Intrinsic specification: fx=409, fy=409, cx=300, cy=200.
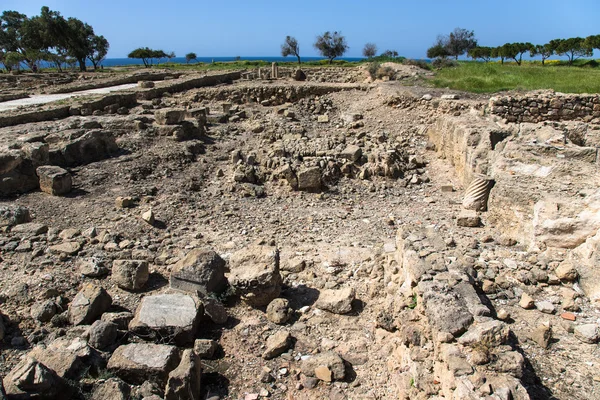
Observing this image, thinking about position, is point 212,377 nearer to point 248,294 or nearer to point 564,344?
point 248,294

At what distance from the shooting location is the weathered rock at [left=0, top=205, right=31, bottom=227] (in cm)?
669

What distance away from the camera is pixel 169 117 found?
12.4m

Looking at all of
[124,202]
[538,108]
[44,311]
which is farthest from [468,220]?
[538,108]

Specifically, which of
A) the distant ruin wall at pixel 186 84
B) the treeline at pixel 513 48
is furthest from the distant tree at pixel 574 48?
the distant ruin wall at pixel 186 84

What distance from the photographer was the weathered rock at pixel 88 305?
463 cm

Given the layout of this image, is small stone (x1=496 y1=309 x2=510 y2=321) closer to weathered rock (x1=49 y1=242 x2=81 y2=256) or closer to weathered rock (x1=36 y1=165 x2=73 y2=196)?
weathered rock (x1=49 y1=242 x2=81 y2=256)

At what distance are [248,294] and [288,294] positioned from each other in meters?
0.61

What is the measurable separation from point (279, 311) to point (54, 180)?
584 centimetres

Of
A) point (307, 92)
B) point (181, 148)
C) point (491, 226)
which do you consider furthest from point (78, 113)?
point (491, 226)

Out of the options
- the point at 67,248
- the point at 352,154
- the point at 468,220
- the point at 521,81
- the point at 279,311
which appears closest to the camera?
the point at 279,311

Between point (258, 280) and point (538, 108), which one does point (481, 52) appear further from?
point (258, 280)

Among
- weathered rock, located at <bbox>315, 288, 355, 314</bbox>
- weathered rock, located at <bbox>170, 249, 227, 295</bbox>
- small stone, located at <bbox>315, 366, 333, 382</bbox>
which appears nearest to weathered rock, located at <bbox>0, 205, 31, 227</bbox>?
weathered rock, located at <bbox>170, 249, 227, 295</bbox>

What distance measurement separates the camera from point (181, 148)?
36.4ft

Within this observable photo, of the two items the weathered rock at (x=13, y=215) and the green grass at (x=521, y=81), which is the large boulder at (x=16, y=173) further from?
the green grass at (x=521, y=81)
